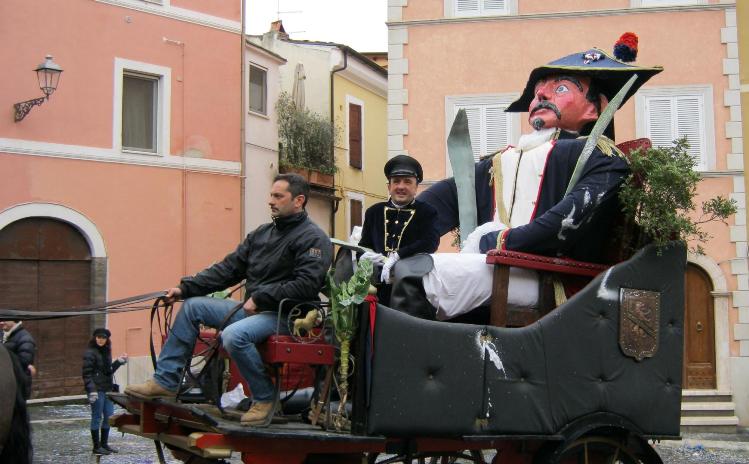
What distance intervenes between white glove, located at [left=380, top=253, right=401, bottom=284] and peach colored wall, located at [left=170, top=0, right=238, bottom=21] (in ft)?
43.7

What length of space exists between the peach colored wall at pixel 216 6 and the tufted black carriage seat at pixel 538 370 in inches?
546

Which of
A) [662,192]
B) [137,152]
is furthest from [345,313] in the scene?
[137,152]

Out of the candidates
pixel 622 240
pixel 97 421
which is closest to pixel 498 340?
pixel 622 240

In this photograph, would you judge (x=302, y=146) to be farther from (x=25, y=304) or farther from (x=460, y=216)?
(x=460, y=216)

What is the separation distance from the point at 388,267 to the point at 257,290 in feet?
2.32

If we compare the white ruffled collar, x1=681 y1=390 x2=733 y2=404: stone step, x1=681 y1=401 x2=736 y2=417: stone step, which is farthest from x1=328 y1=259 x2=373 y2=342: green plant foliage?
x1=681 y1=390 x2=733 y2=404: stone step

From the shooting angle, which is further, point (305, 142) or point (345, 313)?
point (305, 142)

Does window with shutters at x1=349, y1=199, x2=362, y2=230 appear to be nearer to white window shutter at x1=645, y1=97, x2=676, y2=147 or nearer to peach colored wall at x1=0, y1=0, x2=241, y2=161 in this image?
peach colored wall at x1=0, y1=0, x2=241, y2=161

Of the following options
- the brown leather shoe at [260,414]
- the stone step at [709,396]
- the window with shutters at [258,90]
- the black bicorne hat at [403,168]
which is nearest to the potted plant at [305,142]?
the window with shutters at [258,90]

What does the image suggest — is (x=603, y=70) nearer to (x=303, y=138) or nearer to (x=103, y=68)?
(x=103, y=68)

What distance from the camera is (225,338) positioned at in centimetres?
497

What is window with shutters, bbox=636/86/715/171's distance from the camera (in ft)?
49.5

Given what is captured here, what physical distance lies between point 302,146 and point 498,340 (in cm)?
1717

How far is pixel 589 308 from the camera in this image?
17.7 feet
